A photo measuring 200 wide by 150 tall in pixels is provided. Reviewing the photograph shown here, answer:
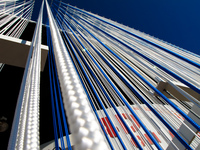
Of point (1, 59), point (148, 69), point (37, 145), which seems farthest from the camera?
point (1, 59)

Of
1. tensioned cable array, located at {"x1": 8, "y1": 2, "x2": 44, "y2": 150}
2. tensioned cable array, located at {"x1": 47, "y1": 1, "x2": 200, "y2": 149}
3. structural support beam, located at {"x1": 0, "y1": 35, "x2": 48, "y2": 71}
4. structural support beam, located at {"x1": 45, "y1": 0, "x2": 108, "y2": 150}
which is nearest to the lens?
structural support beam, located at {"x1": 45, "y1": 0, "x2": 108, "y2": 150}

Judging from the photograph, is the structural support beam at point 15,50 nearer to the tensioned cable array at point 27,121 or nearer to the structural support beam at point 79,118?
the tensioned cable array at point 27,121

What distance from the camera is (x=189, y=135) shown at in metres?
0.70

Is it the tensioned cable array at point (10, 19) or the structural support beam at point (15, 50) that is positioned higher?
the tensioned cable array at point (10, 19)

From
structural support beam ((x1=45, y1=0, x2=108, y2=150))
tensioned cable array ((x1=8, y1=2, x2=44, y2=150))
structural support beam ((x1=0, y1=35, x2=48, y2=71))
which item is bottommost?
structural support beam ((x1=45, y1=0, x2=108, y2=150))

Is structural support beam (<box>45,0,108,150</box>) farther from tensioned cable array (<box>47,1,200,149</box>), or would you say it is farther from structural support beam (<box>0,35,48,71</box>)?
structural support beam (<box>0,35,48,71</box>)

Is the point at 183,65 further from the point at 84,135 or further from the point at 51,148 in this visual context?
the point at 51,148

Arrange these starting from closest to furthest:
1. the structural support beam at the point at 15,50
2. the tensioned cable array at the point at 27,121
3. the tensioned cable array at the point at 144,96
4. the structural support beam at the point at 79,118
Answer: the structural support beam at the point at 79,118 < the tensioned cable array at the point at 27,121 < the tensioned cable array at the point at 144,96 < the structural support beam at the point at 15,50

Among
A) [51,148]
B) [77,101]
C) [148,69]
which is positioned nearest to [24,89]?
[77,101]

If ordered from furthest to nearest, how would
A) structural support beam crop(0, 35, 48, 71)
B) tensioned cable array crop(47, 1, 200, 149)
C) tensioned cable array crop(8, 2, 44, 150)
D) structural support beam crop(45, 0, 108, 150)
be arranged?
structural support beam crop(0, 35, 48, 71) → tensioned cable array crop(47, 1, 200, 149) → tensioned cable array crop(8, 2, 44, 150) → structural support beam crop(45, 0, 108, 150)

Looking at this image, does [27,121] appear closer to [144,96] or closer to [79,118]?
[79,118]

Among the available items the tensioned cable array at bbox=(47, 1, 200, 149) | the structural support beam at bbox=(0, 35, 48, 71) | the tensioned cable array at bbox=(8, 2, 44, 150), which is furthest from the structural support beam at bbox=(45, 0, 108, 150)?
the structural support beam at bbox=(0, 35, 48, 71)

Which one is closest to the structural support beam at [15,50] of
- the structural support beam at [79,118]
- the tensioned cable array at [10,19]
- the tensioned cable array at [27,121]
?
the tensioned cable array at [10,19]

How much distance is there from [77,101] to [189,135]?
29.2 inches
